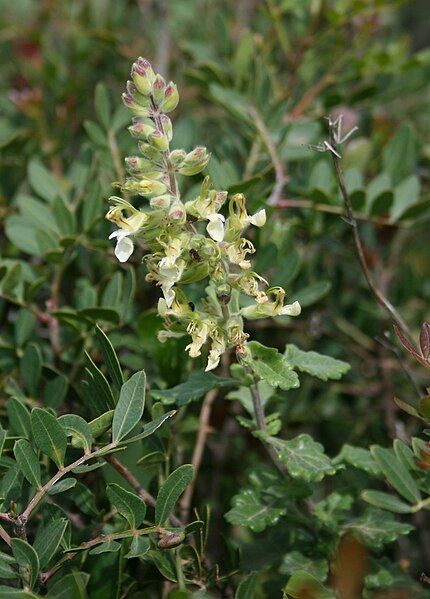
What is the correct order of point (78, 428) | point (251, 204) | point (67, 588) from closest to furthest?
point (67, 588) → point (78, 428) → point (251, 204)

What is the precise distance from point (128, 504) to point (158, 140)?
16.5 inches

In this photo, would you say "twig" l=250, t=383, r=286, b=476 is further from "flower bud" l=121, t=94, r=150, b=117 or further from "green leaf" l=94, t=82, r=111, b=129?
"green leaf" l=94, t=82, r=111, b=129

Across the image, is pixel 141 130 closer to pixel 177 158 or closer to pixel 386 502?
pixel 177 158

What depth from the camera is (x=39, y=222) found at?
1.26m

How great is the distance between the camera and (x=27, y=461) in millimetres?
852

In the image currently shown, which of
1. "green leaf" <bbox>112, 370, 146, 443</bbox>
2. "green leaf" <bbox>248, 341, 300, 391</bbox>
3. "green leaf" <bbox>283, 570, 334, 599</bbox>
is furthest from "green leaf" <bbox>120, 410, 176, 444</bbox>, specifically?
"green leaf" <bbox>283, 570, 334, 599</bbox>

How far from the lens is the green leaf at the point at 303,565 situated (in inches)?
38.3

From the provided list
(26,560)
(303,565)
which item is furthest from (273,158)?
(26,560)

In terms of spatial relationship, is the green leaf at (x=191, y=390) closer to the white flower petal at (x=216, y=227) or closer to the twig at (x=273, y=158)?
the white flower petal at (x=216, y=227)

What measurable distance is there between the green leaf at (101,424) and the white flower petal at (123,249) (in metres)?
0.18

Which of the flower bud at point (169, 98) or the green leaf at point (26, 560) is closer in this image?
the green leaf at point (26, 560)

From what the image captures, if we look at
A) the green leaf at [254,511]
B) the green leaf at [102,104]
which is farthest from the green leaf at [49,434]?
the green leaf at [102,104]

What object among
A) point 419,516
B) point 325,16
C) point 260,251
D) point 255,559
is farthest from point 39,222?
point 419,516

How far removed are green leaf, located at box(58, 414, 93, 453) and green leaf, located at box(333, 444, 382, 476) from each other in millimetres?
334
